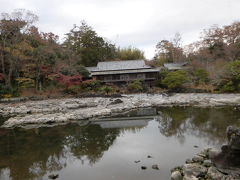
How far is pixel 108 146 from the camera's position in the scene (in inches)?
283

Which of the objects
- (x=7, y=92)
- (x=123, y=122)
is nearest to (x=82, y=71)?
(x=7, y=92)

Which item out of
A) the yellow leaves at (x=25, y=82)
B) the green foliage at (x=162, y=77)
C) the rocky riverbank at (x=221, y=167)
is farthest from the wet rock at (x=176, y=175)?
the green foliage at (x=162, y=77)

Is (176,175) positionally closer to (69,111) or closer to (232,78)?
(69,111)

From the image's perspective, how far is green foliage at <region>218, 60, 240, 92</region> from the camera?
18188mm

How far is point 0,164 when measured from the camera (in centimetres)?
597

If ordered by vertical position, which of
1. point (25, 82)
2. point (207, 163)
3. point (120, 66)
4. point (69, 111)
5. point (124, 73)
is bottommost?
point (207, 163)

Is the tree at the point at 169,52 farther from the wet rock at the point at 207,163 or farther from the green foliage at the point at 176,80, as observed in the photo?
the wet rock at the point at 207,163

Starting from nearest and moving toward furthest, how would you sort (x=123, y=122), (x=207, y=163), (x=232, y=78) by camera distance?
1. (x=207, y=163)
2. (x=123, y=122)
3. (x=232, y=78)

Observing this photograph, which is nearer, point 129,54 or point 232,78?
point 232,78

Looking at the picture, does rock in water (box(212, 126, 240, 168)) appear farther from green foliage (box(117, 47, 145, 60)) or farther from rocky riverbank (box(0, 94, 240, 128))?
green foliage (box(117, 47, 145, 60))

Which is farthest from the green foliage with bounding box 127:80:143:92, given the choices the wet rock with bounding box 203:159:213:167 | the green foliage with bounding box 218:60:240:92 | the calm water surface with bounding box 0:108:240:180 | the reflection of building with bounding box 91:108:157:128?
the wet rock with bounding box 203:159:213:167

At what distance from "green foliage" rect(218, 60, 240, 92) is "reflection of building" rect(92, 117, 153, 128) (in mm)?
11771

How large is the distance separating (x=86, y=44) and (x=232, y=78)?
22710mm

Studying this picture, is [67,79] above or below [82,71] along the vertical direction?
below
